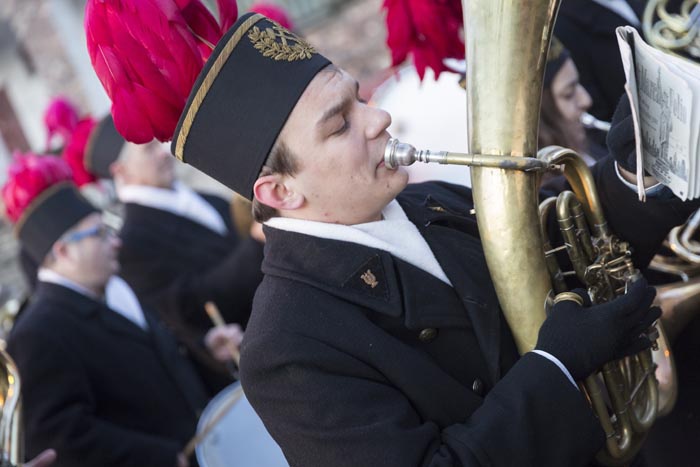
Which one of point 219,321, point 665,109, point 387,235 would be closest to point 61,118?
point 219,321

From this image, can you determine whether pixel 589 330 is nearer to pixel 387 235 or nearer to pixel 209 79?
pixel 387 235

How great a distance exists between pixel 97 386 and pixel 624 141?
2972 millimetres

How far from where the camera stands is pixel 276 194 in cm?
211

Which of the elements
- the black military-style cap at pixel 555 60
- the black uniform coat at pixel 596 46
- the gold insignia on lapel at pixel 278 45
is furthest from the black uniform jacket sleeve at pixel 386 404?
the black uniform coat at pixel 596 46

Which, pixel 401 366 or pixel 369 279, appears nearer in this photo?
pixel 401 366

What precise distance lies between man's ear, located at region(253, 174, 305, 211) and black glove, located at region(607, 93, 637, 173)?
0.77 metres

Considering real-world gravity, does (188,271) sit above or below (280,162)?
below

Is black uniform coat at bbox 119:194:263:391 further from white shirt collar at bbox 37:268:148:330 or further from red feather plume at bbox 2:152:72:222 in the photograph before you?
red feather plume at bbox 2:152:72:222

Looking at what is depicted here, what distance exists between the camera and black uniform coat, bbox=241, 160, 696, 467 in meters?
1.88

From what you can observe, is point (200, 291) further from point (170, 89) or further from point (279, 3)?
point (279, 3)

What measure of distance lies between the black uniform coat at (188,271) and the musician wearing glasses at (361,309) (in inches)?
110

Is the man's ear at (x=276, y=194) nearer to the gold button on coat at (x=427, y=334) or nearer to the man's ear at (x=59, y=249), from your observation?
the gold button on coat at (x=427, y=334)

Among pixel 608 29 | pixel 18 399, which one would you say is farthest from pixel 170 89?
pixel 608 29

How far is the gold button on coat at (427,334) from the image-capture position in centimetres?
206
